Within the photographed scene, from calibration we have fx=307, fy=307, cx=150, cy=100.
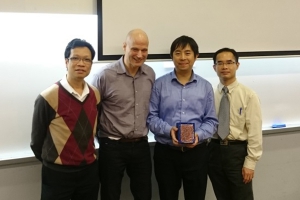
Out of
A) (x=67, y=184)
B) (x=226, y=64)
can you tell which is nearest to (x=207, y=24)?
(x=226, y=64)

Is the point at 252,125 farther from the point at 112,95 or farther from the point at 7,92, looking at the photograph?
the point at 7,92

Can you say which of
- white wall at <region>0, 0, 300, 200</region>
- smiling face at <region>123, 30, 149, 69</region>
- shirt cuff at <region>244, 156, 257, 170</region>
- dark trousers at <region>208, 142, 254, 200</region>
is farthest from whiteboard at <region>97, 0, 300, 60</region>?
shirt cuff at <region>244, 156, 257, 170</region>

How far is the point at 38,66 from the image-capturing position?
6.42 ft

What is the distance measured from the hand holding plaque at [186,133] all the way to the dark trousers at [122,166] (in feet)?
0.89

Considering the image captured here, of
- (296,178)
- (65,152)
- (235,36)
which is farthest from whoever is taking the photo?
(296,178)

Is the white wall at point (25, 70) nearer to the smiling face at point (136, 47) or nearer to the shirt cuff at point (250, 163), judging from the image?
the smiling face at point (136, 47)

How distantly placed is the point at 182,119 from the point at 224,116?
1.07ft

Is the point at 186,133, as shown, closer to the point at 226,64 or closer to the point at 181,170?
the point at 181,170

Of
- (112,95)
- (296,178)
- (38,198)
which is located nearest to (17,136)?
(38,198)

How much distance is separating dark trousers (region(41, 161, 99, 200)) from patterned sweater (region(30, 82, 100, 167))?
0.05 m

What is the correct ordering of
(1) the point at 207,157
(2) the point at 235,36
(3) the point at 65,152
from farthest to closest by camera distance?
(2) the point at 235,36 → (1) the point at 207,157 → (3) the point at 65,152

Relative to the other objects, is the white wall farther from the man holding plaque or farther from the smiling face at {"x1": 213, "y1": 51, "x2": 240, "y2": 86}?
the smiling face at {"x1": 213, "y1": 51, "x2": 240, "y2": 86}

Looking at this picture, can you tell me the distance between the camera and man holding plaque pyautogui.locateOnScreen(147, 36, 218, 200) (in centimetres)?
192

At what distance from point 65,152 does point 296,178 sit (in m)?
2.27
